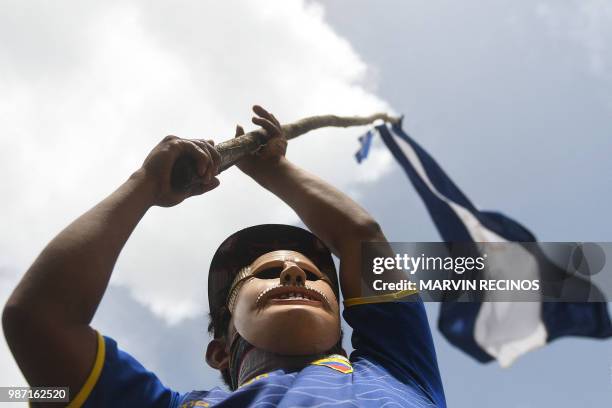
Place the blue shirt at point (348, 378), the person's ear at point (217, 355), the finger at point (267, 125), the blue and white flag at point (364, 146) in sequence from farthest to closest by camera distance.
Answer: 1. the blue and white flag at point (364, 146)
2. the finger at point (267, 125)
3. the person's ear at point (217, 355)
4. the blue shirt at point (348, 378)

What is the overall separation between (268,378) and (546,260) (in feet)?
12.9

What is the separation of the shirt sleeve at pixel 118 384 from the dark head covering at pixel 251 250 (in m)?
1.25

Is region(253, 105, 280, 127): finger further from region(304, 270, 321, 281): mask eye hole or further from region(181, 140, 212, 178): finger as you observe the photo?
region(304, 270, 321, 281): mask eye hole

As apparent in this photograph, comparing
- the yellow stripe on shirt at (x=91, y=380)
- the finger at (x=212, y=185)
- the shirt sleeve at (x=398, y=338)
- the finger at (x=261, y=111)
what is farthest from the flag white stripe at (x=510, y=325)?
the yellow stripe on shirt at (x=91, y=380)

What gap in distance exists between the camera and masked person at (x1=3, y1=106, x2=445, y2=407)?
2.83 meters

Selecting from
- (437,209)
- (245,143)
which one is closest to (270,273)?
(245,143)

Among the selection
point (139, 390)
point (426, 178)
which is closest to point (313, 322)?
point (139, 390)

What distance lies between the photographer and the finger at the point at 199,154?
3.81 meters

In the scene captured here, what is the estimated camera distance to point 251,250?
471 centimetres

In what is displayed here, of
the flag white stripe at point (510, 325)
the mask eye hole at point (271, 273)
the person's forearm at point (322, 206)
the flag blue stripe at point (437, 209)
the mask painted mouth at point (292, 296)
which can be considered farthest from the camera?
the flag blue stripe at point (437, 209)

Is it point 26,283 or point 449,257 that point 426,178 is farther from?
point 26,283

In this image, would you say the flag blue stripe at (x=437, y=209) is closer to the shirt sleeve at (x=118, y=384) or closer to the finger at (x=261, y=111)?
the finger at (x=261, y=111)

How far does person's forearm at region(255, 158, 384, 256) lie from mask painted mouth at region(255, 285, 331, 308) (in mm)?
639

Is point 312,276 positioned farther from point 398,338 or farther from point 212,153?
point 212,153
